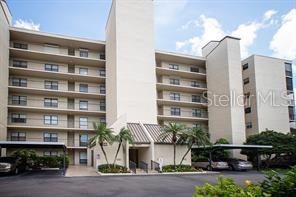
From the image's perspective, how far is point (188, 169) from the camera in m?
29.9

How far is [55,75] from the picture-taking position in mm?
40094

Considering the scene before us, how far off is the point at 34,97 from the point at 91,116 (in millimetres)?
7976

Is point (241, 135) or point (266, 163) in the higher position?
point (241, 135)

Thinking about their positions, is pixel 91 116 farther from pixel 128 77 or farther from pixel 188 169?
pixel 188 169

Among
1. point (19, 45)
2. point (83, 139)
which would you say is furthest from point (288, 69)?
point (19, 45)

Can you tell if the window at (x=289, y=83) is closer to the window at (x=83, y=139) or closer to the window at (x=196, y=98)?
the window at (x=196, y=98)

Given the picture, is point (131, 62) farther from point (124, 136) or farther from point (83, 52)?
point (124, 136)

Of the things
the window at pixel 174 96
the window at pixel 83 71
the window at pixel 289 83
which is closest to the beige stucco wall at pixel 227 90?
the window at pixel 174 96

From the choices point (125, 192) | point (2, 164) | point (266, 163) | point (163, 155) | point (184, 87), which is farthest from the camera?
point (184, 87)

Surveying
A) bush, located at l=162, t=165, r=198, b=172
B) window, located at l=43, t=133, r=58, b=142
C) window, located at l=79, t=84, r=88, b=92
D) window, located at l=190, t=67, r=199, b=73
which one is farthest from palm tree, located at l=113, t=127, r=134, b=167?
window, located at l=190, t=67, r=199, b=73

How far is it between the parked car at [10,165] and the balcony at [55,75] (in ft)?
46.5

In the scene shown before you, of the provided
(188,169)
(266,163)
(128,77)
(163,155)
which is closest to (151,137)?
(163,155)

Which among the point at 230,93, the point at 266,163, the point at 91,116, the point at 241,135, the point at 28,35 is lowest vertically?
the point at 266,163

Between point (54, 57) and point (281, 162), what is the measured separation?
107ft
